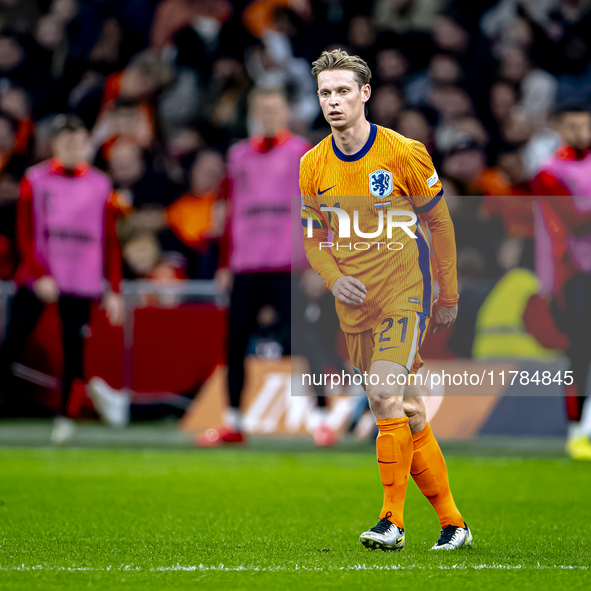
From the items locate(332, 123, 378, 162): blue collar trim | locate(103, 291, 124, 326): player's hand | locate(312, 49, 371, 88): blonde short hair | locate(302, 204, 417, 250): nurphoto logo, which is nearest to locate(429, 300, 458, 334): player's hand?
locate(302, 204, 417, 250): nurphoto logo

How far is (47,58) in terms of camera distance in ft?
43.0

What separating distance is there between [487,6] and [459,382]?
620 cm

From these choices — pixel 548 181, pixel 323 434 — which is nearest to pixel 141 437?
pixel 323 434

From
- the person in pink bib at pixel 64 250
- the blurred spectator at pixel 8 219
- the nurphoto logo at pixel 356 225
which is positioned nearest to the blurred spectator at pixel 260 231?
the person in pink bib at pixel 64 250

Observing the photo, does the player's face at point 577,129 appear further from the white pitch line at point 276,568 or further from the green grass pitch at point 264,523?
the white pitch line at point 276,568

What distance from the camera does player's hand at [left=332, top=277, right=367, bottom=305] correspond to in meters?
4.19

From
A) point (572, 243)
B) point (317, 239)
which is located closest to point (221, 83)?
point (572, 243)

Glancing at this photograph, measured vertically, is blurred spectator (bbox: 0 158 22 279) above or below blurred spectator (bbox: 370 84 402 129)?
below

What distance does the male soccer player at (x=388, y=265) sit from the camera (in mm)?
4090

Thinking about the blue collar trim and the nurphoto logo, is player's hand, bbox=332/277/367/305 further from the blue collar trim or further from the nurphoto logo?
the blue collar trim

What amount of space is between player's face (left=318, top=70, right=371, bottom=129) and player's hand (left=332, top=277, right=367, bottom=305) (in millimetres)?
635

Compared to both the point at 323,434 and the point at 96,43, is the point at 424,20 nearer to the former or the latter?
the point at 96,43

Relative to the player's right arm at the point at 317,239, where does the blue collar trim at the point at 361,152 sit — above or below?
above

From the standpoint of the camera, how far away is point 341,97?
4184mm
